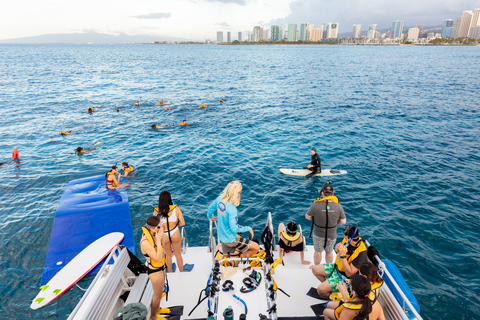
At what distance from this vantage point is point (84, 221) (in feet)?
42.4

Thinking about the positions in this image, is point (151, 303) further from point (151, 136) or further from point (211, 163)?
point (151, 136)

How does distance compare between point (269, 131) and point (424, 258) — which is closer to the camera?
point (424, 258)

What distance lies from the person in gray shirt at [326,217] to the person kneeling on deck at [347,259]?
116cm

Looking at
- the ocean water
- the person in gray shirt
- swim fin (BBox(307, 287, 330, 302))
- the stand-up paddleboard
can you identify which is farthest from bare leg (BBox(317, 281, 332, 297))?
the stand-up paddleboard

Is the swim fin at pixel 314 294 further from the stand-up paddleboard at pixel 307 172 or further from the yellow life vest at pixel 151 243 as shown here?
the stand-up paddleboard at pixel 307 172

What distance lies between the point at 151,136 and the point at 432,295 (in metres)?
25.3

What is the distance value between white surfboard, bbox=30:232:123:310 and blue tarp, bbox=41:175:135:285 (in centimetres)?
36

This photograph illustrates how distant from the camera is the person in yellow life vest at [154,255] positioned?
5582mm

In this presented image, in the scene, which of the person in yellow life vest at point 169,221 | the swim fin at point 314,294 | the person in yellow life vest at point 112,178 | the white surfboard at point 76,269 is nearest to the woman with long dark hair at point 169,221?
the person in yellow life vest at point 169,221

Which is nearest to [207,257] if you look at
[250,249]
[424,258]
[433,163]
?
[250,249]

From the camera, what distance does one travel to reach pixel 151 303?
5.84m

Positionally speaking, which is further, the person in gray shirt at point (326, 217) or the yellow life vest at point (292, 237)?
the yellow life vest at point (292, 237)

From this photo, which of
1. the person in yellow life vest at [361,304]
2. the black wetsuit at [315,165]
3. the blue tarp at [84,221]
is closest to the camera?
the person in yellow life vest at [361,304]

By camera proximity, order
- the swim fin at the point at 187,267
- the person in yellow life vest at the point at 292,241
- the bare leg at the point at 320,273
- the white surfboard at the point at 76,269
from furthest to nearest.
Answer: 1. the white surfboard at the point at 76,269
2. the swim fin at the point at 187,267
3. the person in yellow life vest at the point at 292,241
4. the bare leg at the point at 320,273
